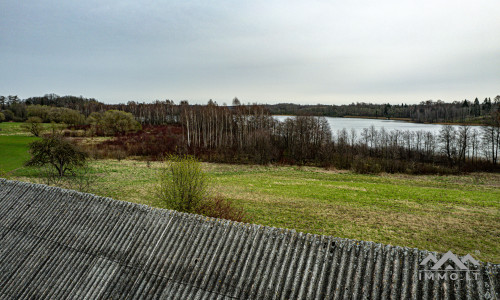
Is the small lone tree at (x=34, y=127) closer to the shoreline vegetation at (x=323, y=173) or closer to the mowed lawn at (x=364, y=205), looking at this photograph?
the shoreline vegetation at (x=323, y=173)

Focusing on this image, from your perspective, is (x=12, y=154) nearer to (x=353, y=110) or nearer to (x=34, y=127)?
(x=34, y=127)

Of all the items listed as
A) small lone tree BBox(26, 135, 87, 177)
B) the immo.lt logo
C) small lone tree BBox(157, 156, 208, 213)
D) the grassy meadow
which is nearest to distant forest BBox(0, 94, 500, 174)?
the grassy meadow

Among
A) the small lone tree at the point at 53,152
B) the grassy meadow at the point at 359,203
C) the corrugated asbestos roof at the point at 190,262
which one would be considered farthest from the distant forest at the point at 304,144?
the corrugated asbestos roof at the point at 190,262

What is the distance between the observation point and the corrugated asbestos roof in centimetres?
532

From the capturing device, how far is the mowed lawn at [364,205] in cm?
1662

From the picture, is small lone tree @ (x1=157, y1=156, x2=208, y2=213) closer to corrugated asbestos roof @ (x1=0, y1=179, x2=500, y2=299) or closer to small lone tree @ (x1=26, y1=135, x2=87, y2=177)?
corrugated asbestos roof @ (x1=0, y1=179, x2=500, y2=299)

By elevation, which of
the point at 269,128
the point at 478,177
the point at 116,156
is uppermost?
the point at 269,128

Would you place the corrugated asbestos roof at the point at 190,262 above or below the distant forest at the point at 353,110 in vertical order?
below

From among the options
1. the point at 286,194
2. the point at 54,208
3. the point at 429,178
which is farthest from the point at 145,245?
the point at 429,178

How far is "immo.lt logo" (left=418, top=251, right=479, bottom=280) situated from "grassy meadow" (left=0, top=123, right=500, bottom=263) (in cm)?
1185

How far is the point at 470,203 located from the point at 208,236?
89.8 feet

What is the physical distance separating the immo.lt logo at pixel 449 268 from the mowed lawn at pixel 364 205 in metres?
11.8

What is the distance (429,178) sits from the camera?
38.4m

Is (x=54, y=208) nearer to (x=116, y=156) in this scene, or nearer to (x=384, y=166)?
(x=116, y=156)
